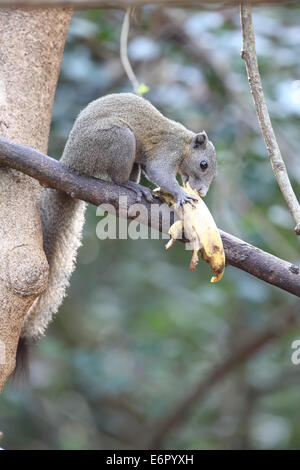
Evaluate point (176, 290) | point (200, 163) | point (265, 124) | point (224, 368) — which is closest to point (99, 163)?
point (200, 163)

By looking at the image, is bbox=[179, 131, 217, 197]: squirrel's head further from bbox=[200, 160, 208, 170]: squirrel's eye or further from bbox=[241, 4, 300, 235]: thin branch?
bbox=[241, 4, 300, 235]: thin branch

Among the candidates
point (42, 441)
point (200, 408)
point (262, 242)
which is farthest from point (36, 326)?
point (200, 408)

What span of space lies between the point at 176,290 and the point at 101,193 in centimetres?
304

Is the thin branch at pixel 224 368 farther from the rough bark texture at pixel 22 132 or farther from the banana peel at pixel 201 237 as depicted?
the rough bark texture at pixel 22 132

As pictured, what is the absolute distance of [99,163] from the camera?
8.19 feet

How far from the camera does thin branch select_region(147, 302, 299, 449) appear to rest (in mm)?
4156

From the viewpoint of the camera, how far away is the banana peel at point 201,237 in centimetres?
192

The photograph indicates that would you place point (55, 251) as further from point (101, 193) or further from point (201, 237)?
point (201, 237)

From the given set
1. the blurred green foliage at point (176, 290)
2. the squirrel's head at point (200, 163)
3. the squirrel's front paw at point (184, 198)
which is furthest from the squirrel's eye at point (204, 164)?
the blurred green foliage at point (176, 290)

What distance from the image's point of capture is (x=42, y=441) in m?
5.18

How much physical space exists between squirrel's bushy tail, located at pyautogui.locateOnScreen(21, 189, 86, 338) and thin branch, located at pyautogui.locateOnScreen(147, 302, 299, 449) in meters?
2.10

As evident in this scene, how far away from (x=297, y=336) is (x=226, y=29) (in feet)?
7.87

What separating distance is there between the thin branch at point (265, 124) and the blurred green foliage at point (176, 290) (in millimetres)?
1431

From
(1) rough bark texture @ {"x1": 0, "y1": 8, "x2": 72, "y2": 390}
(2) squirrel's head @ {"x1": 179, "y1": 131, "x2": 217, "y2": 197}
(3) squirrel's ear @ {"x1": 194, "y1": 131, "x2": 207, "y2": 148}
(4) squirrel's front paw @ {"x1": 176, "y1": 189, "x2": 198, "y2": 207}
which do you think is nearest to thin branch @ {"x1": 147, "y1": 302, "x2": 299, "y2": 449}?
(2) squirrel's head @ {"x1": 179, "y1": 131, "x2": 217, "y2": 197}
